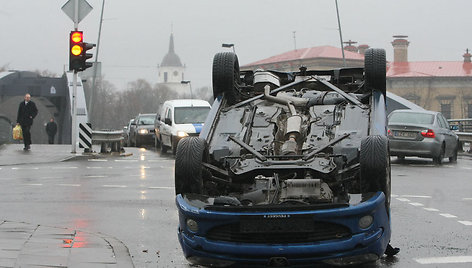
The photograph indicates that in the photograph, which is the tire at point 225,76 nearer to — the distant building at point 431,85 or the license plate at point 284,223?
the license plate at point 284,223

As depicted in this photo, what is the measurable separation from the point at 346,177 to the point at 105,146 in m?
18.5

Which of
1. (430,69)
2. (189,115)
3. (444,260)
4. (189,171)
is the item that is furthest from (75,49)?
(430,69)

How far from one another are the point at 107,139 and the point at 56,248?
17.3m

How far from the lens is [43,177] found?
16609 millimetres

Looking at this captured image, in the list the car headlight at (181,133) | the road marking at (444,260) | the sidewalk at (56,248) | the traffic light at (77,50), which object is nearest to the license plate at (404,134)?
the car headlight at (181,133)

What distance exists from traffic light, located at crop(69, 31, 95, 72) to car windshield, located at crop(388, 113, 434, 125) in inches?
333

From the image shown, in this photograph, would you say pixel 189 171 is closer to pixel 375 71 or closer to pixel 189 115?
pixel 375 71

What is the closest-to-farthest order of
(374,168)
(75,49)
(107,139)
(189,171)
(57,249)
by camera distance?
1. (374,168)
2. (189,171)
3. (57,249)
4. (75,49)
5. (107,139)

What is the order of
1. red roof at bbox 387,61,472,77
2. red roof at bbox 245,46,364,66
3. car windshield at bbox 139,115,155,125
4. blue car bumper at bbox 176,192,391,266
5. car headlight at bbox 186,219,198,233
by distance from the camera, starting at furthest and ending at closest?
1. red roof at bbox 387,61,472,77
2. red roof at bbox 245,46,364,66
3. car windshield at bbox 139,115,155,125
4. car headlight at bbox 186,219,198,233
5. blue car bumper at bbox 176,192,391,266

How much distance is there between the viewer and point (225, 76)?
923cm

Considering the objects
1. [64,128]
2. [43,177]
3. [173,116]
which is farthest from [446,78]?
[43,177]

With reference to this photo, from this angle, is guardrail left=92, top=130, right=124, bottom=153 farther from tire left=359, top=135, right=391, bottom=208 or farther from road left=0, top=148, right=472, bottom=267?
tire left=359, top=135, right=391, bottom=208

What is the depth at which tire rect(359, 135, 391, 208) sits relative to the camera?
690 cm

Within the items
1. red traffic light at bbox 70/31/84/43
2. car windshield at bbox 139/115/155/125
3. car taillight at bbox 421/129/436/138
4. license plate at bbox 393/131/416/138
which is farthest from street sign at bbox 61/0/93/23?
car windshield at bbox 139/115/155/125
